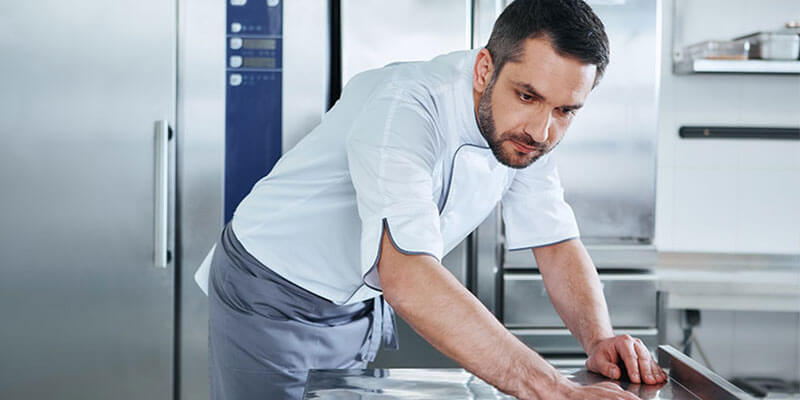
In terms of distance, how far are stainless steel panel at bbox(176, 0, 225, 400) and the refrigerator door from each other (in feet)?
0.10

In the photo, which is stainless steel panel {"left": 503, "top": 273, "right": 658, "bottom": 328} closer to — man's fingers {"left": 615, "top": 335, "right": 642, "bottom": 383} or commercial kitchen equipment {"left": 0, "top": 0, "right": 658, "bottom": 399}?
commercial kitchen equipment {"left": 0, "top": 0, "right": 658, "bottom": 399}

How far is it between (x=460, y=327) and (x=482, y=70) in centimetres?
38

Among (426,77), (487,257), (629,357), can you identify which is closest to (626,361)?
(629,357)

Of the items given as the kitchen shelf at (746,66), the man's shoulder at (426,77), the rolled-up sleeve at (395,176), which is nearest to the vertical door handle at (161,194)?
the man's shoulder at (426,77)

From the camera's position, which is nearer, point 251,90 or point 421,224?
point 421,224

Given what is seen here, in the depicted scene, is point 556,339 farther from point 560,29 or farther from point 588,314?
point 560,29

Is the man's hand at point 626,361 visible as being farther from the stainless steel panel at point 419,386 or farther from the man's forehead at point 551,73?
the man's forehead at point 551,73

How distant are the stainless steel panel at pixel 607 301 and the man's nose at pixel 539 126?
37.4 inches

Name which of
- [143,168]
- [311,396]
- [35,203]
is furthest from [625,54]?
[35,203]

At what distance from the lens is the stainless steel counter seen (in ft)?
3.04

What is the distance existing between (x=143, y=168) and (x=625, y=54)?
125 centimetres

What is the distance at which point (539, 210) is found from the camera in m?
1.33

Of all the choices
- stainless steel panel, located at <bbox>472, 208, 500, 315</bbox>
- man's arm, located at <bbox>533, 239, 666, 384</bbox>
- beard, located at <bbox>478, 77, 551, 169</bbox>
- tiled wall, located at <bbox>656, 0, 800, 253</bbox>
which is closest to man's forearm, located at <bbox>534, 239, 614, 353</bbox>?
man's arm, located at <bbox>533, 239, 666, 384</bbox>

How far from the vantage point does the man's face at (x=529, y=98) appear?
971 millimetres
